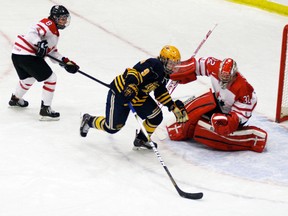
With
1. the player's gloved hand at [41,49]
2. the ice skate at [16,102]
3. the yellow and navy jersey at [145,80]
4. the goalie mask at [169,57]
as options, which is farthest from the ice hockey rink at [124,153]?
the goalie mask at [169,57]

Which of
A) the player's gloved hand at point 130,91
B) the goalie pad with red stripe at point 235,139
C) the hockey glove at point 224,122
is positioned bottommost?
the goalie pad with red stripe at point 235,139

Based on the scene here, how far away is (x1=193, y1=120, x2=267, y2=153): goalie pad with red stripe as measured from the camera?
4.12 m

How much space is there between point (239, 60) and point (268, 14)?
1.44 m

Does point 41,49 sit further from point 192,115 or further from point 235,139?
point 235,139

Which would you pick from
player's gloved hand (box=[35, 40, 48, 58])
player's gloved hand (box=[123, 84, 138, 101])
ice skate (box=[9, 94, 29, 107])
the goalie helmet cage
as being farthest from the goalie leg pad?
ice skate (box=[9, 94, 29, 107])

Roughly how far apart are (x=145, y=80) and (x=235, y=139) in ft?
2.29

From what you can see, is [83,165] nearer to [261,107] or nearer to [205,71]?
[205,71]

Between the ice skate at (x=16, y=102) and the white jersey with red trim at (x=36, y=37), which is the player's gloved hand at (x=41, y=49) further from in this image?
the ice skate at (x=16, y=102)

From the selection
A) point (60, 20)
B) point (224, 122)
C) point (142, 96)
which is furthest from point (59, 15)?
point (224, 122)

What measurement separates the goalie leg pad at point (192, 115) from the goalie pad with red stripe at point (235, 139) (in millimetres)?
70

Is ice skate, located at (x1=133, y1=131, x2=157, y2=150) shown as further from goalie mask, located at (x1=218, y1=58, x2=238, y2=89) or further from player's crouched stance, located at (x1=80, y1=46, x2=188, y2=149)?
goalie mask, located at (x1=218, y1=58, x2=238, y2=89)

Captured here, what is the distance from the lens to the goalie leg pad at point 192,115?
13.8 ft

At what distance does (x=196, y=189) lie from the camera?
11.8ft

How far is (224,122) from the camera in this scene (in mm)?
4008
